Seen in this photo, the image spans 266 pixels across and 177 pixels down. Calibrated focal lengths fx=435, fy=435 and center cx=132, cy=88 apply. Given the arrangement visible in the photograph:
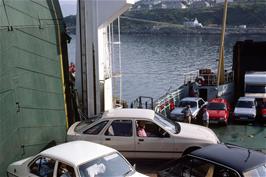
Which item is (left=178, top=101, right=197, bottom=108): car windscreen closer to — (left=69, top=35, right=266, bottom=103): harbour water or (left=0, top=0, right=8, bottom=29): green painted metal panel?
(left=0, top=0, right=8, bottom=29): green painted metal panel

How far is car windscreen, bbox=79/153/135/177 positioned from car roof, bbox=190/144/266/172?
1.35m

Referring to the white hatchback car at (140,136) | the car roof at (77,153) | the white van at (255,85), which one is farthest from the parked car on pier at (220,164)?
the white van at (255,85)

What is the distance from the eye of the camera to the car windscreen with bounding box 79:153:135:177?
7.33 metres

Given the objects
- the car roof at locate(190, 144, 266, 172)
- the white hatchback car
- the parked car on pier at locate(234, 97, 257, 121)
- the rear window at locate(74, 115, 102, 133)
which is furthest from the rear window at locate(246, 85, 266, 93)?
the car roof at locate(190, 144, 266, 172)

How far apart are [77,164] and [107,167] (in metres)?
0.57

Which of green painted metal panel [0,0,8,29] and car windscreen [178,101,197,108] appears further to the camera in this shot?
car windscreen [178,101,197,108]

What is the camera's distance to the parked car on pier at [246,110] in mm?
23125

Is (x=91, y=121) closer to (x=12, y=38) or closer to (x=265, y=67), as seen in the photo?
(x=12, y=38)

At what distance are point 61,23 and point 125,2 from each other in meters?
2.26

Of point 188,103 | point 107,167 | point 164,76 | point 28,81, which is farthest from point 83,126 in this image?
point 164,76

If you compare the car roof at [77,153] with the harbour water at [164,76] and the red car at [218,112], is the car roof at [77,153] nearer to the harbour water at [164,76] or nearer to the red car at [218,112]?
the harbour water at [164,76]

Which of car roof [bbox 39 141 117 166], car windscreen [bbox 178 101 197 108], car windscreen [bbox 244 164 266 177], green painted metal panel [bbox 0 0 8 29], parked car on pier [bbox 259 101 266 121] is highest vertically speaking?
green painted metal panel [bbox 0 0 8 29]

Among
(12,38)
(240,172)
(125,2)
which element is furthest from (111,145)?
(125,2)

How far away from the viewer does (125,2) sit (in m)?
13.8
